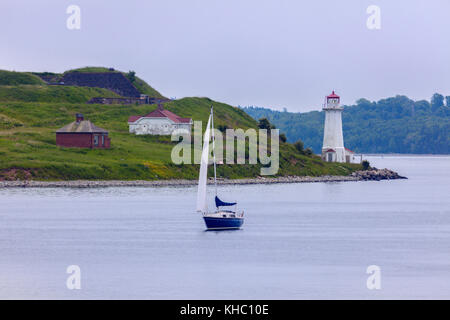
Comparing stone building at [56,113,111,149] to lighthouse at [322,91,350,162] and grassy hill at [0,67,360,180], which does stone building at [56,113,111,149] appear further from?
lighthouse at [322,91,350,162]

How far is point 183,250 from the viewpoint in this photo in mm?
61656

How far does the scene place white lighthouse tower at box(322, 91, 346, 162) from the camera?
161375 mm

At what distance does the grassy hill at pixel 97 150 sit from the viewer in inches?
4631

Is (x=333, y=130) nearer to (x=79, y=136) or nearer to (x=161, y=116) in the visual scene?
(x=161, y=116)

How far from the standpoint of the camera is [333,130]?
16150 centimetres

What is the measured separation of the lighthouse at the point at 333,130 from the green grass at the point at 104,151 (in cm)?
325

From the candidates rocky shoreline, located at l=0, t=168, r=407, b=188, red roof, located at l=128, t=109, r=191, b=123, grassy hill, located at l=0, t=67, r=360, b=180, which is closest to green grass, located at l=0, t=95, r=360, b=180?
grassy hill, located at l=0, t=67, r=360, b=180

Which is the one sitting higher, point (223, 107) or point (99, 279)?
point (223, 107)

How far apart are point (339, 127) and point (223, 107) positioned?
4028 cm

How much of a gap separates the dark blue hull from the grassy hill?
47.7 meters

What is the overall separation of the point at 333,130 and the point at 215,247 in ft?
333

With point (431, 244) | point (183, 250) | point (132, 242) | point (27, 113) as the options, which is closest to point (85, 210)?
point (132, 242)

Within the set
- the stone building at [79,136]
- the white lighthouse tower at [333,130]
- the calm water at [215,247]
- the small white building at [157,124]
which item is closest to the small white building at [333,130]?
the white lighthouse tower at [333,130]
